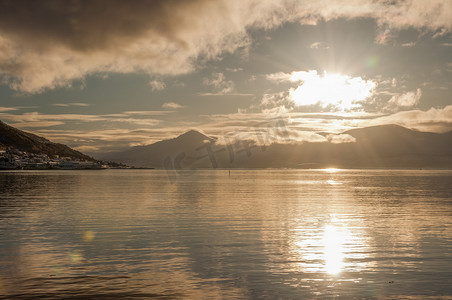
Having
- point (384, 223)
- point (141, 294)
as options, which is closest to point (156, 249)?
point (141, 294)

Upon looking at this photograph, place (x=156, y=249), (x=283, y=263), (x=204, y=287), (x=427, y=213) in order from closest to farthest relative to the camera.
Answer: (x=204, y=287)
(x=283, y=263)
(x=156, y=249)
(x=427, y=213)

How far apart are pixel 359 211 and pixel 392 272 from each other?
119 feet

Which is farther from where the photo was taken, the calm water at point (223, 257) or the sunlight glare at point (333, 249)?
the sunlight glare at point (333, 249)

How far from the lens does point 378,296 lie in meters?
19.4

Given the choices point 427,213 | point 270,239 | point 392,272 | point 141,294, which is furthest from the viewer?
point 427,213

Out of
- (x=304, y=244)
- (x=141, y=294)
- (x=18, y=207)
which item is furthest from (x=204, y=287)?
(x=18, y=207)

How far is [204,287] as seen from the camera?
20.7 m

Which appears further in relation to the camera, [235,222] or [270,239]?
[235,222]

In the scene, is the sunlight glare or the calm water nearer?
the calm water

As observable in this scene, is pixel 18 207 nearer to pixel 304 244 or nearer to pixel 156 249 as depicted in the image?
pixel 156 249

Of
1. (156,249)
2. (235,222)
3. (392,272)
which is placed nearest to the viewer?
(392,272)

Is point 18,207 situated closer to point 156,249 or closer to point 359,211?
point 156,249

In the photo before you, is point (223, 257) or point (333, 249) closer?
point (223, 257)

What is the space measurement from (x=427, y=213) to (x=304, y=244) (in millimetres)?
29802
